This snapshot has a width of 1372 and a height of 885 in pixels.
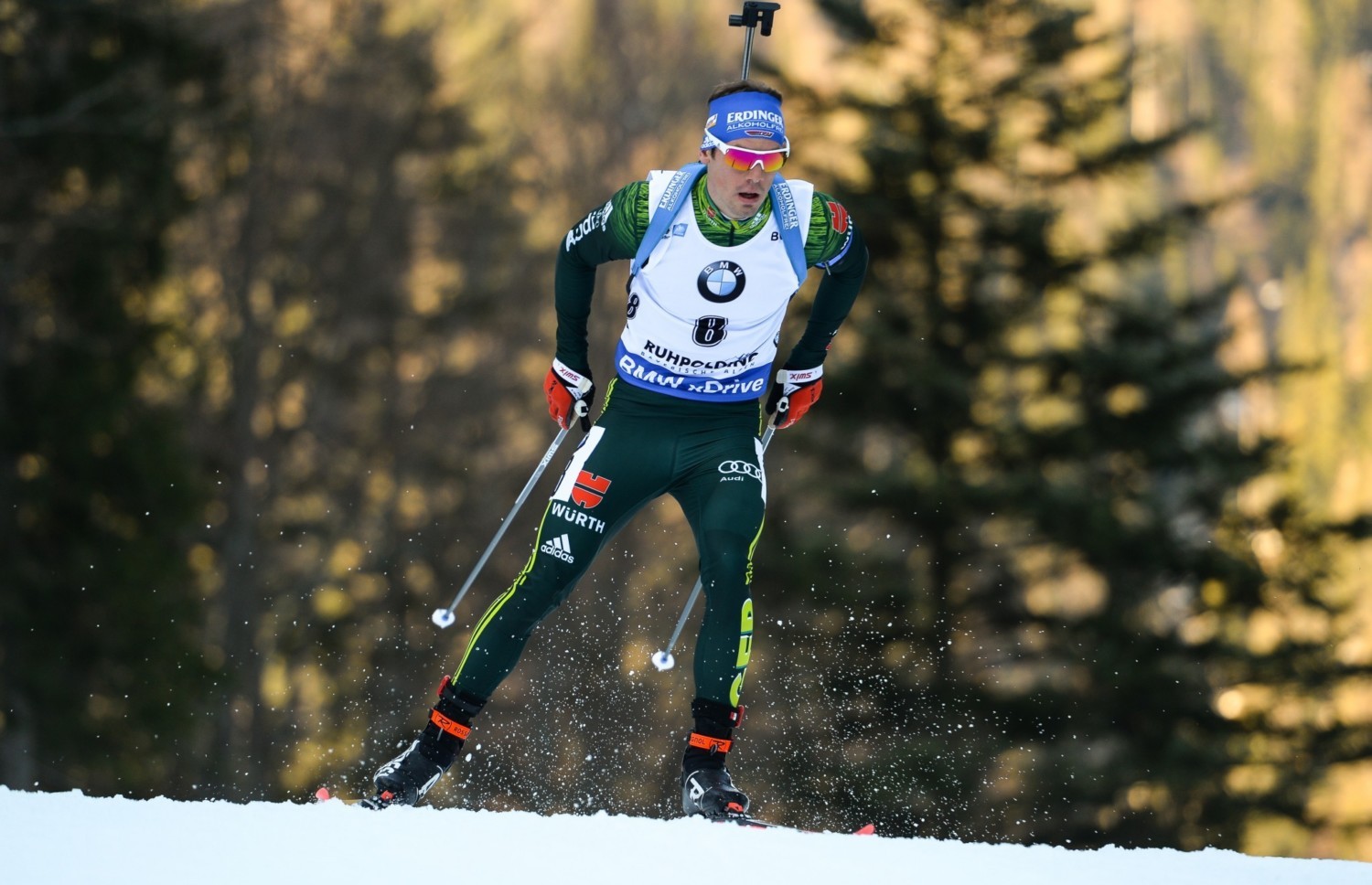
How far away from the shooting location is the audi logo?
18.3 feet

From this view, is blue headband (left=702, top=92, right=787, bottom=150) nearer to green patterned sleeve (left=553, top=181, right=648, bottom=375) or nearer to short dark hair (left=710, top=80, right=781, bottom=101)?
short dark hair (left=710, top=80, right=781, bottom=101)

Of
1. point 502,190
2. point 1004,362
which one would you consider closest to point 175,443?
point 502,190

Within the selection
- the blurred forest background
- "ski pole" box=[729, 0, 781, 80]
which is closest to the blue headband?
"ski pole" box=[729, 0, 781, 80]

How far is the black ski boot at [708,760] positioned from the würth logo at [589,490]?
76 cm

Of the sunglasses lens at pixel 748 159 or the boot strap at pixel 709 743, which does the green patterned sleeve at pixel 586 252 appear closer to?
the sunglasses lens at pixel 748 159

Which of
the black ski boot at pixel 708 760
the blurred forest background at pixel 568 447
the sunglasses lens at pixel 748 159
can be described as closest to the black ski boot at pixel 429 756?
the black ski boot at pixel 708 760

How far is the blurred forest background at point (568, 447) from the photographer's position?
14.3 m

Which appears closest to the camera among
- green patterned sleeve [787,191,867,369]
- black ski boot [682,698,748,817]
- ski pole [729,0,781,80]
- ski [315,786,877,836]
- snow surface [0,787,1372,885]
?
snow surface [0,787,1372,885]

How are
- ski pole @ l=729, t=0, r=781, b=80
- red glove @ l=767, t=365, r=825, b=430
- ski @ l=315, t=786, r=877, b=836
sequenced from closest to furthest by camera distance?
ski @ l=315, t=786, r=877, b=836 → ski pole @ l=729, t=0, r=781, b=80 → red glove @ l=767, t=365, r=825, b=430

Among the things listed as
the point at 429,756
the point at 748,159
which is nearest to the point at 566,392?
the point at 748,159

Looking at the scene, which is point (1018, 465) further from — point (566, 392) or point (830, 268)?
point (566, 392)

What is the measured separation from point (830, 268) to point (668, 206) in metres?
0.81

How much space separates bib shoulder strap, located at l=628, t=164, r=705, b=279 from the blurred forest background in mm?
8302

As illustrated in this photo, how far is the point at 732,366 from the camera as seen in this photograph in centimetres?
567
